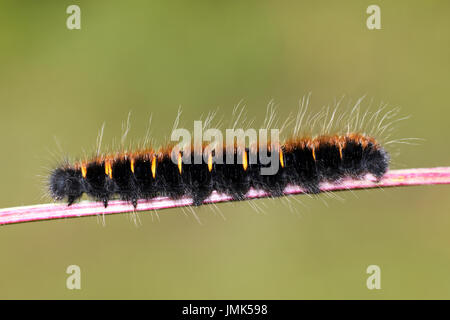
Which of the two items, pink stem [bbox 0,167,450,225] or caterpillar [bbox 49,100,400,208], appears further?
caterpillar [bbox 49,100,400,208]

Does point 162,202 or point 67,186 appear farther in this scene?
point 67,186

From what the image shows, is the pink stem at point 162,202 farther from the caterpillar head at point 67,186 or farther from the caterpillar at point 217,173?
the caterpillar head at point 67,186

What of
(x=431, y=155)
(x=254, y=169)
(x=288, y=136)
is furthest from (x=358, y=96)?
(x=254, y=169)

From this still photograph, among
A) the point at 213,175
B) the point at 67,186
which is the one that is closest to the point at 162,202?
the point at 213,175

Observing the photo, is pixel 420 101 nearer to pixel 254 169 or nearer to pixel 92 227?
pixel 254 169

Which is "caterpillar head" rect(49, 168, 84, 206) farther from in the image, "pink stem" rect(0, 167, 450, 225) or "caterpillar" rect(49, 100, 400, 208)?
"pink stem" rect(0, 167, 450, 225)

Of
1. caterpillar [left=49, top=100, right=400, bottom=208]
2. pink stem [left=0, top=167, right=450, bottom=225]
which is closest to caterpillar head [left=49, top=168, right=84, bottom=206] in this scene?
caterpillar [left=49, top=100, right=400, bottom=208]

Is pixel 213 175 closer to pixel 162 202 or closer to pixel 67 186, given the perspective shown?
pixel 162 202
